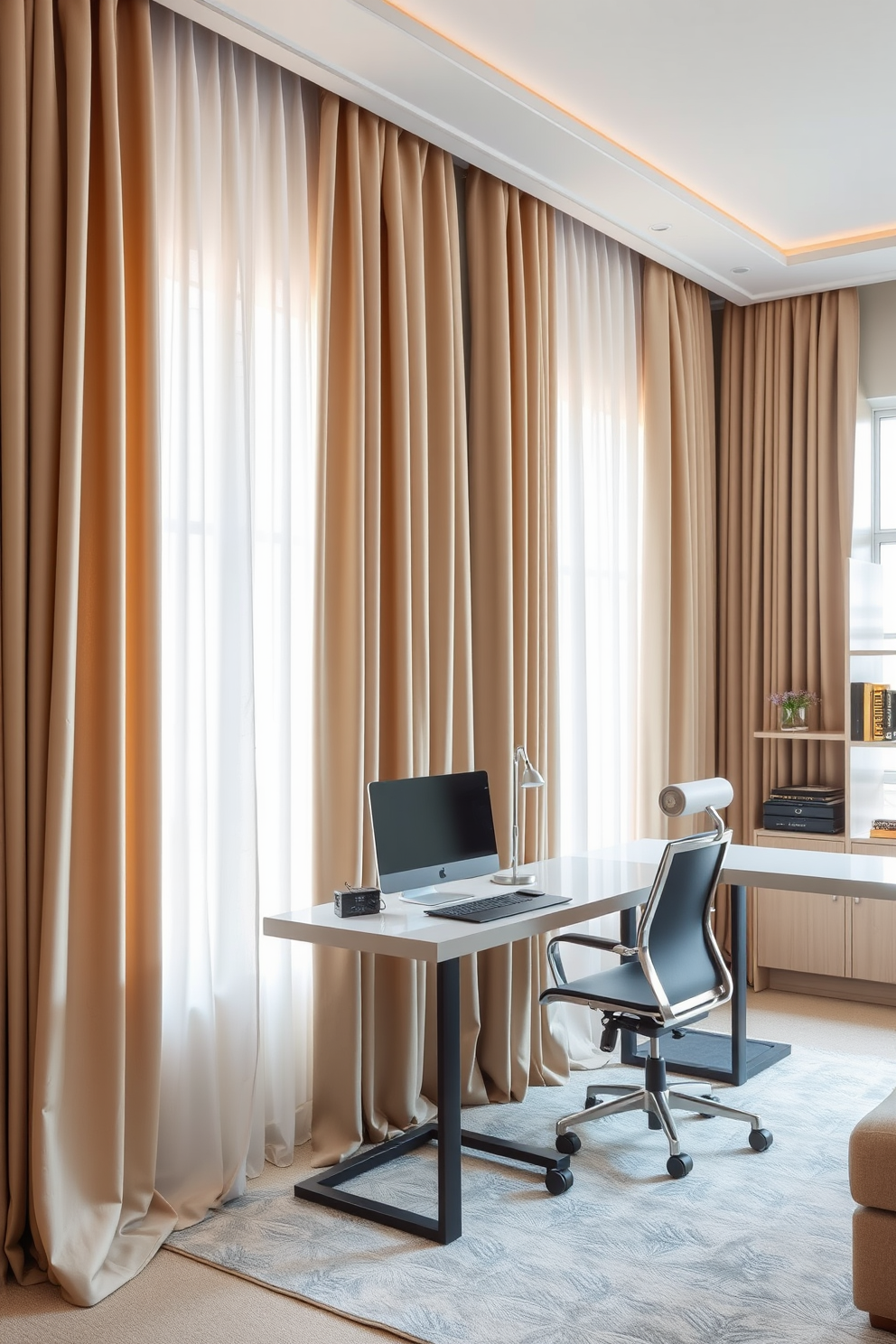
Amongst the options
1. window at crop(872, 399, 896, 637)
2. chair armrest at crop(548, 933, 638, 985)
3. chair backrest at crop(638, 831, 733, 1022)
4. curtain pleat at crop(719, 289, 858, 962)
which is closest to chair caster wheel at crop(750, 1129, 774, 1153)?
chair backrest at crop(638, 831, 733, 1022)

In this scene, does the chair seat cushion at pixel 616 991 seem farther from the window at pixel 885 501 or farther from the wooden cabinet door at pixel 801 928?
the window at pixel 885 501

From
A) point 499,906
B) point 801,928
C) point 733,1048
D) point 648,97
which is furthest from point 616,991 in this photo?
point 648,97

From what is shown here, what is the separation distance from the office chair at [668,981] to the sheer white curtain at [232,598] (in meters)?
0.85

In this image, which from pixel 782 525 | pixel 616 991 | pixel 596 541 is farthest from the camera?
pixel 782 525

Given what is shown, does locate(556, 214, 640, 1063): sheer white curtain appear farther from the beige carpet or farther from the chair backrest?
the beige carpet

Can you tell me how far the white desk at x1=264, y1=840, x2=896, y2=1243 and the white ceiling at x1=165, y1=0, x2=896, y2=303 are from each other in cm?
232

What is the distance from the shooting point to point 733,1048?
162 inches

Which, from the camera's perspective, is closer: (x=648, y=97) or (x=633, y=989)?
(x=633, y=989)

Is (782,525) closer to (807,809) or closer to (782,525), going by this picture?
(782,525)

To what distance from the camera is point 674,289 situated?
5363mm

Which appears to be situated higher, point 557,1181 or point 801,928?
point 801,928

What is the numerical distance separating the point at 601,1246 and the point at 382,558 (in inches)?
80.1

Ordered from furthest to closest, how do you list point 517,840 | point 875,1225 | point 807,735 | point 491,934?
point 807,735 < point 517,840 < point 491,934 < point 875,1225

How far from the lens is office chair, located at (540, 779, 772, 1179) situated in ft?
10.8
